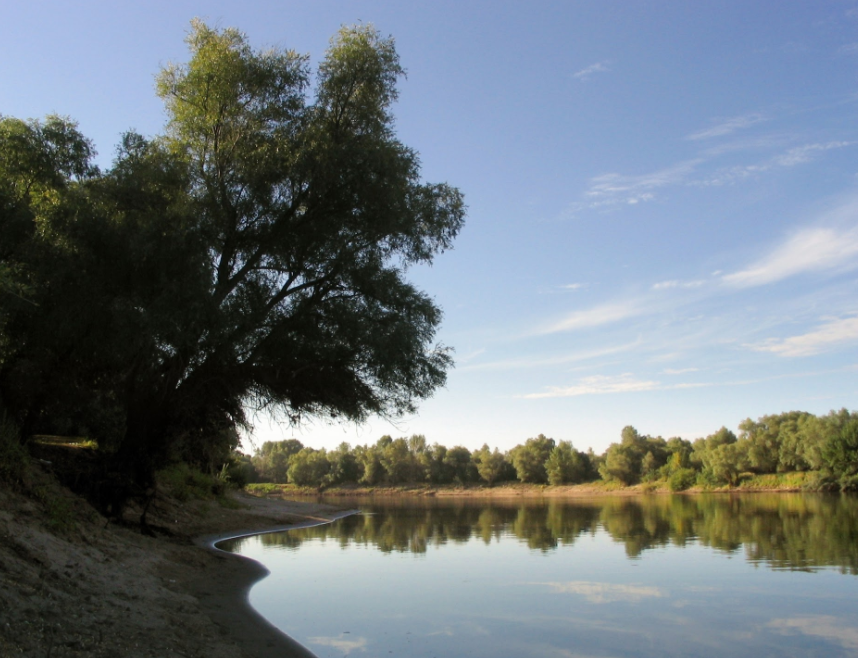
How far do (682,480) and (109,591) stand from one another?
92.0 metres

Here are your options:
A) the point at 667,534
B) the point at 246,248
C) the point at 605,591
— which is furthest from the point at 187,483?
the point at 605,591

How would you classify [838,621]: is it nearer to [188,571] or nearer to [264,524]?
[188,571]

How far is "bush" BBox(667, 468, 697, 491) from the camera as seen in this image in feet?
298

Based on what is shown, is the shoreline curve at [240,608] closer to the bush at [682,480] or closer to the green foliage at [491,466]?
the bush at [682,480]

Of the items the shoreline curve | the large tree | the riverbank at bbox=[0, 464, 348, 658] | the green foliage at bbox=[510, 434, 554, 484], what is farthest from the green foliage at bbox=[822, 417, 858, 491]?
the riverbank at bbox=[0, 464, 348, 658]

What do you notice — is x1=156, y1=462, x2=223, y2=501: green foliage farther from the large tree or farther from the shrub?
the large tree

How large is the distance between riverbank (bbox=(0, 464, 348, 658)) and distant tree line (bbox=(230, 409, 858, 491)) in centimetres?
2881

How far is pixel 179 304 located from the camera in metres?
15.6

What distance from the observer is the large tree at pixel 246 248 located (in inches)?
633

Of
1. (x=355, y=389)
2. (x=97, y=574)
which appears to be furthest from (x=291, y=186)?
(x=97, y=574)

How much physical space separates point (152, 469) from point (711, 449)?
90832mm

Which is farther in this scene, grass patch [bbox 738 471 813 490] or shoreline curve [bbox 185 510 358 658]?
grass patch [bbox 738 471 813 490]

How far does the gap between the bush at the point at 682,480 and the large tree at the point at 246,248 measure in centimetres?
8221

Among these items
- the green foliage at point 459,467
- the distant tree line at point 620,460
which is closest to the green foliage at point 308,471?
the distant tree line at point 620,460
